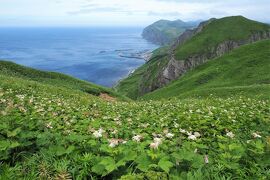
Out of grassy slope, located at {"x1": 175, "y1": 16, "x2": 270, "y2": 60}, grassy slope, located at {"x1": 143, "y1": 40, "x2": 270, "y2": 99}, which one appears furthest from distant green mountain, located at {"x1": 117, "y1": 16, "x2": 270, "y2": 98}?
grassy slope, located at {"x1": 143, "y1": 40, "x2": 270, "y2": 99}

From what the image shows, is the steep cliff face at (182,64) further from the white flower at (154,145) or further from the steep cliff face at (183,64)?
the white flower at (154,145)

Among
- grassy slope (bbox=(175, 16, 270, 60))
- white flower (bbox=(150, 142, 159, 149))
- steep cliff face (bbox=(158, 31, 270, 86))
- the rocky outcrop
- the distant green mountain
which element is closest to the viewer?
white flower (bbox=(150, 142, 159, 149))

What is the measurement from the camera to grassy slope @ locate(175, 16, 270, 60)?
310 feet

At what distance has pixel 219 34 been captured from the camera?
103 metres

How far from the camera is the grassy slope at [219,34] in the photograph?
310 ft

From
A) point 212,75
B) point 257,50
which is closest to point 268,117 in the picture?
point 212,75

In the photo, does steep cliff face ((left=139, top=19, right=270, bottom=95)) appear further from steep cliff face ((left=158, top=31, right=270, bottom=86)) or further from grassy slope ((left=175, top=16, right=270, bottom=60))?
grassy slope ((left=175, top=16, right=270, bottom=60))

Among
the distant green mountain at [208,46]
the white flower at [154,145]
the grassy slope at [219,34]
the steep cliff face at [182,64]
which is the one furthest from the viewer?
the grassy slope at [219,34]

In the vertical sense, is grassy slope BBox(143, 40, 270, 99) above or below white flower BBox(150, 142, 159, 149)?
below

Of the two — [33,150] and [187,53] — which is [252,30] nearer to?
[187,53]

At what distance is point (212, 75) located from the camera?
5703 centimetres

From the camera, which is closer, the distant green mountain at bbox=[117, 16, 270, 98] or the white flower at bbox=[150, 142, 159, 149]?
the white flower at bbox=[150, 142, 159, 149]

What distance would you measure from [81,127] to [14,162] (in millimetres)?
3044

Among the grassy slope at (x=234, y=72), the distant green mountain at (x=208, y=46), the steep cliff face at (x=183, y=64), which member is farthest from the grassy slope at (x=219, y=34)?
the grassy slope at (x=234, y=72)
